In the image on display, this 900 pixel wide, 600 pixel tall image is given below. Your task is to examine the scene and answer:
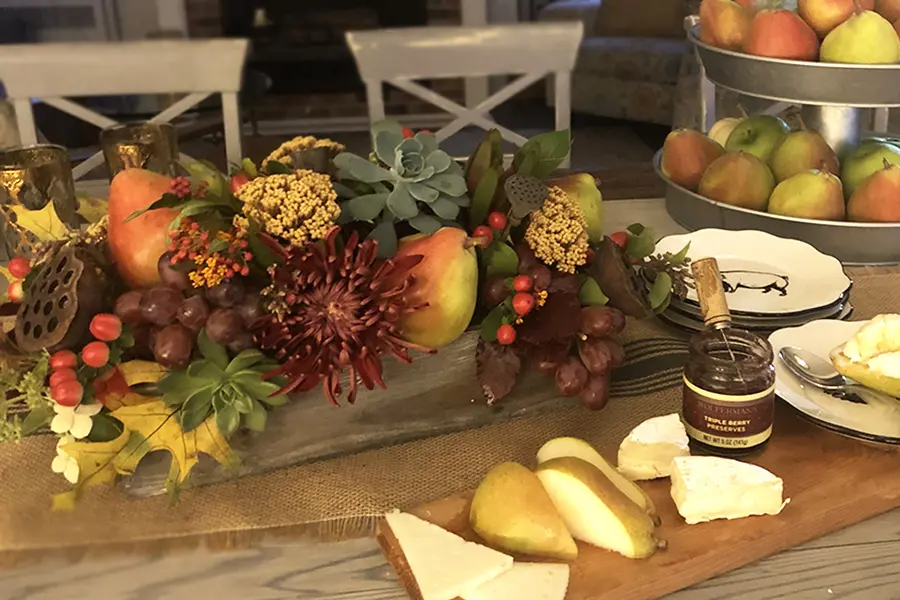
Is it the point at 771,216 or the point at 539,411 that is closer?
the point at 539,411

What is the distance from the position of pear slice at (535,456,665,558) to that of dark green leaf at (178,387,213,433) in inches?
9.8

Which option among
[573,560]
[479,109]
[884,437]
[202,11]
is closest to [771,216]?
[884,437]

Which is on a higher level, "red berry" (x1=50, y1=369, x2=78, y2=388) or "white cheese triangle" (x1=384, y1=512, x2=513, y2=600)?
"red berry" (x1=50, y1=369, x2=78, y2=388)

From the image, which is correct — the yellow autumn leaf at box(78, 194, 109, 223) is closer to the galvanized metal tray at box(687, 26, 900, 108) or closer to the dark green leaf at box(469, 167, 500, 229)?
the dark green leaf at box(469, 167, 500, 229)

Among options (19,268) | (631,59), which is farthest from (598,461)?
(631,59)

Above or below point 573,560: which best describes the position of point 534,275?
above

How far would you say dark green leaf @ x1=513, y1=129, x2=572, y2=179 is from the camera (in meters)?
0.78

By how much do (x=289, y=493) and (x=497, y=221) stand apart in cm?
27

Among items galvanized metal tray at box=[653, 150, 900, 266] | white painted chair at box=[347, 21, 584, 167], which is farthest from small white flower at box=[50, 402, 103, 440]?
white painted chair at box=[347, 21, 584, 167]

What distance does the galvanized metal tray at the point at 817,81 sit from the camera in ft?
3.43

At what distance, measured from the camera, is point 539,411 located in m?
0.80

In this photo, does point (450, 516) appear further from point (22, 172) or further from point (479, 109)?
point (479, 109)

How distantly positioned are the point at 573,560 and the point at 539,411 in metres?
0.21

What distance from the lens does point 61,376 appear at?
633mm
